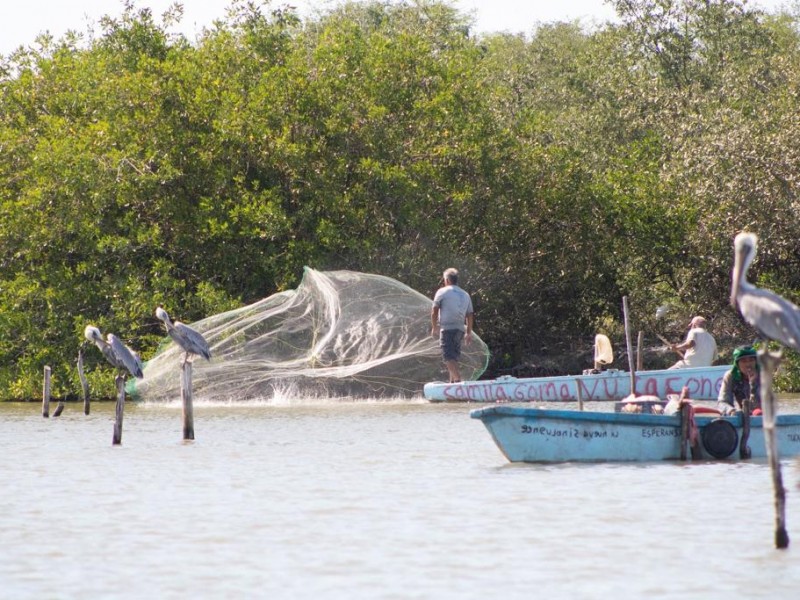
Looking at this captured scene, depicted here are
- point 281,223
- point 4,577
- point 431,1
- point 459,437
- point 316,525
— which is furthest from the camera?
point 431,1

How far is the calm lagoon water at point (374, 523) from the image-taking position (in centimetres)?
929

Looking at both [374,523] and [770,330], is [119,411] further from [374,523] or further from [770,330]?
[770,330]

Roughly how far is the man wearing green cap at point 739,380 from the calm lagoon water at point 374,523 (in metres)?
0.82

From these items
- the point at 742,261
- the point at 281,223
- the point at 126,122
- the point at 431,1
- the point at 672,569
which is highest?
the point at 431,1

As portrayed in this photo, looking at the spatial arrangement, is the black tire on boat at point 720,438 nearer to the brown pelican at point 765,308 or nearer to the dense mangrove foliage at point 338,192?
the brown pelican at point 765,308

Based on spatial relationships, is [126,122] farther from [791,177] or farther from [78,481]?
[78,481]

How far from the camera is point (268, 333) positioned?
24.9 meters

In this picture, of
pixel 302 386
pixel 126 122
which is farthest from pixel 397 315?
pixel 126 122

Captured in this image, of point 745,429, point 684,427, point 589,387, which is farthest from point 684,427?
point 589,387

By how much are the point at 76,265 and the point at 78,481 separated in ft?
54.2

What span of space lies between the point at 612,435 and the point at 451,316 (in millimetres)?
8267

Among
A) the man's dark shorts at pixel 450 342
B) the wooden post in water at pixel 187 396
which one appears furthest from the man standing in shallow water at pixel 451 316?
the wooden post in water at pixel 187 396

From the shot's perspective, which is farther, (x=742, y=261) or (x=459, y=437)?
(x=459, y=437)

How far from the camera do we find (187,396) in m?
18.4
